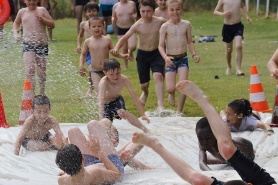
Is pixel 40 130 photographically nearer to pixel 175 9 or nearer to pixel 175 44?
pixel 175 44

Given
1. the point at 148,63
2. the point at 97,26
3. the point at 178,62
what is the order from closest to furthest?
the point at 97,26 < the point at 178,62 < the point at 148,63

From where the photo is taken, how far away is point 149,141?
16.8 ft

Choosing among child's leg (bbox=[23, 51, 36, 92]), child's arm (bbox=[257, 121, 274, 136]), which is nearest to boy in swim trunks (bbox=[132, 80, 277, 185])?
child's arm (bbox=[257, 121, 274, 136])

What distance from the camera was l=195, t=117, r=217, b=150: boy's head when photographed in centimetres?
618

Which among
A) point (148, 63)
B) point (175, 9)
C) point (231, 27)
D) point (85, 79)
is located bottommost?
point (85, 79)

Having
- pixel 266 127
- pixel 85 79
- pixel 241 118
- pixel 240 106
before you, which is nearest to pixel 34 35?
pixel 85 79

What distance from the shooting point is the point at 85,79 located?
12719 mm

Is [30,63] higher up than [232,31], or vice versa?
[30,63]

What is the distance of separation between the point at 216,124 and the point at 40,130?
2.54 metres

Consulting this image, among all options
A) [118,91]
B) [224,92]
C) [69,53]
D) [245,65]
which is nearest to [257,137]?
[118,91]

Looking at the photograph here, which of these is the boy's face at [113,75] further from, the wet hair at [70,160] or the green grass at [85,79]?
the wet hair at [70,160]

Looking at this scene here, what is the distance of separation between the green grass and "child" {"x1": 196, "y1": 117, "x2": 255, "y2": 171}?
3192 mm

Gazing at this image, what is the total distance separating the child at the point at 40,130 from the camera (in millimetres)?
7188

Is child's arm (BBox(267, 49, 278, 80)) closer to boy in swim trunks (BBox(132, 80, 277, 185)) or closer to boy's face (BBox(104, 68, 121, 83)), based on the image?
boy's face (BBox(104, 68, 121, 83))
